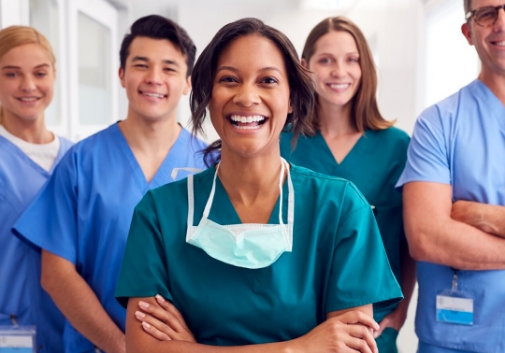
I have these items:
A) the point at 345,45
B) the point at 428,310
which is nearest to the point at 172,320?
the point at 428,310

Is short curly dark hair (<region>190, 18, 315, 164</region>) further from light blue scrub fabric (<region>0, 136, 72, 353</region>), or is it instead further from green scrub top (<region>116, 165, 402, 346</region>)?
light blue scrub fabric (<region>0, 136, 72, 353</region>)

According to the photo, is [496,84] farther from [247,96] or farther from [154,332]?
[154,332]

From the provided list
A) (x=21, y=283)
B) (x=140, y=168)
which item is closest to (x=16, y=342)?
(x=21, y=283)

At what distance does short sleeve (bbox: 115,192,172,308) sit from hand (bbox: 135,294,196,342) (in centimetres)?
2

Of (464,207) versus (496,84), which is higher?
(496,84)

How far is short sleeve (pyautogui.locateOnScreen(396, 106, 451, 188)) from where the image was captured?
1.64m

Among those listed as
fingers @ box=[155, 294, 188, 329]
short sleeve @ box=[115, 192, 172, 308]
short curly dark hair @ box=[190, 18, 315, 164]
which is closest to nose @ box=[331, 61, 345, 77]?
short curly dark hair @ box=[190, 18, 315, 164]

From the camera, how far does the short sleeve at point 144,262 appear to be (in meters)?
1.28

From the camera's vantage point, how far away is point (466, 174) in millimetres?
1637

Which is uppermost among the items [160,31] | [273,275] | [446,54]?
[446,54]

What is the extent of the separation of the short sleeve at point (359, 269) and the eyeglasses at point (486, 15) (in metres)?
0.72

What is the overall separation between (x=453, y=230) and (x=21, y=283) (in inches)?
53.2

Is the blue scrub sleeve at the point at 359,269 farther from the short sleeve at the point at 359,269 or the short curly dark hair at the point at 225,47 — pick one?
the short curly dark hair at the point at 225,47

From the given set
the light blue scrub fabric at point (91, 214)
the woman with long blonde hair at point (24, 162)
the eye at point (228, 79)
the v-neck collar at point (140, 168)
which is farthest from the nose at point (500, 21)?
the woman with long blonde hair at point (24, 162)
